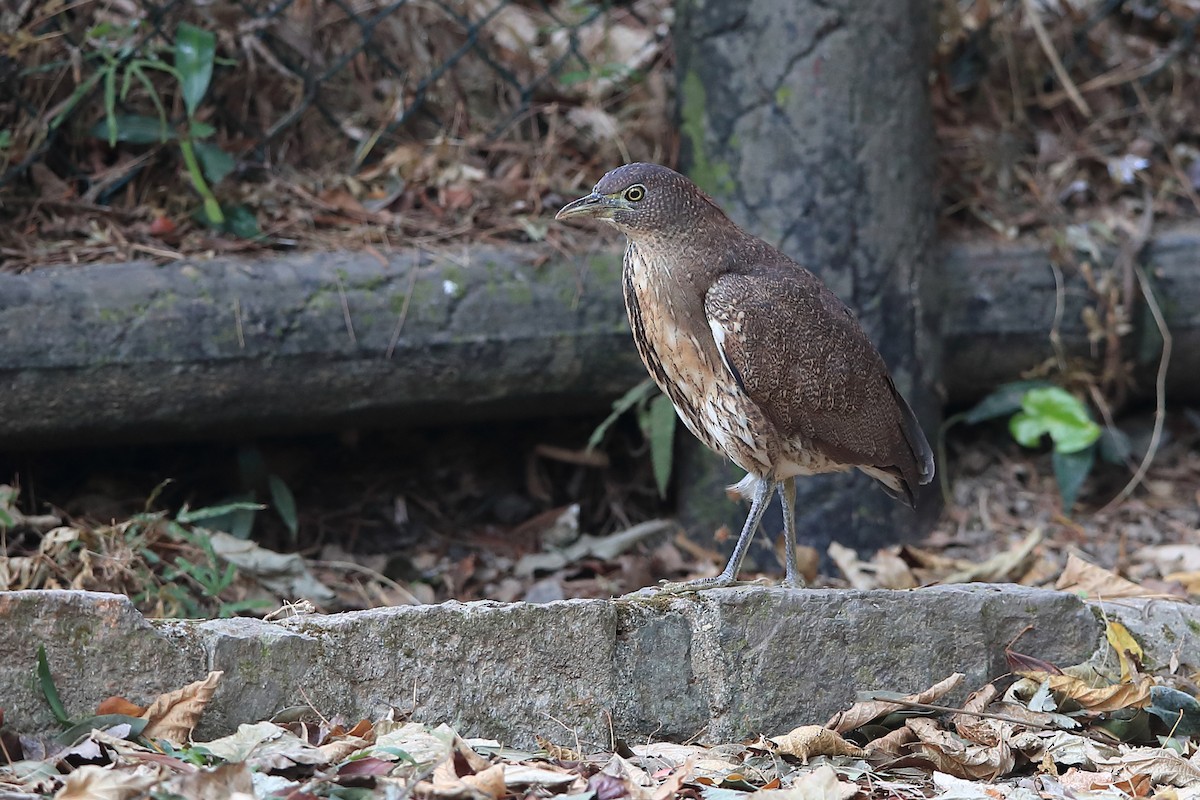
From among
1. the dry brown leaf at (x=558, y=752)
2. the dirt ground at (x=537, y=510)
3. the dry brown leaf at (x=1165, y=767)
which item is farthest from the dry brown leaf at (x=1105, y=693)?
the dry brown leaf at (x=558, y=752)

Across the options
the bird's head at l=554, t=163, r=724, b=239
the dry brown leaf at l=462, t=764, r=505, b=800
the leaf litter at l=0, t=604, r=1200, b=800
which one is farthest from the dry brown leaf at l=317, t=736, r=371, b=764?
the bird's head at l=554, t=163, r=724, b=239

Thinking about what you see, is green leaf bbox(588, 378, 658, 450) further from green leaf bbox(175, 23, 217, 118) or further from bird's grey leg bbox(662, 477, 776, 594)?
green leaf bbox(175, 23, 217, 118)

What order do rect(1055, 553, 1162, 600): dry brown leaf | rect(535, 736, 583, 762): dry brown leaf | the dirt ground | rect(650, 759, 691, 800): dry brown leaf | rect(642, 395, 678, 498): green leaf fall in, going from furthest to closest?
rect(642, 395, 678, 498): green leaf, the dirt ground, rect(1055, 553, 1162, 600): dry brown leaf, rect(535, 736, 583, 762): dry brown leaf, rect(650, 759, 691, 800): dry brown leaf

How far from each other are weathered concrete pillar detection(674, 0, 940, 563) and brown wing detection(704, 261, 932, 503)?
1.06 metres

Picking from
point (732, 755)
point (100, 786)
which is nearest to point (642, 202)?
point (732, 755)

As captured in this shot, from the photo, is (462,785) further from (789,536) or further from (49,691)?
(789,536)

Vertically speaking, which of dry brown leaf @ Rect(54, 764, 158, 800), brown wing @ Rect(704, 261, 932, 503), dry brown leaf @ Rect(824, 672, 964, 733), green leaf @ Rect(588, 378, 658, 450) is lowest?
dry brown leaf @ Rect(824, 672, 964, 733)

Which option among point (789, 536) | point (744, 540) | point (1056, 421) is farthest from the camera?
point (1056, 421)

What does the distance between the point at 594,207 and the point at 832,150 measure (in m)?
1.55

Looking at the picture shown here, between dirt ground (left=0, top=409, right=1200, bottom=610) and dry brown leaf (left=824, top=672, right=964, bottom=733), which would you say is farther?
dirt ground (left=0, top=409, right=1200, bottom=610)

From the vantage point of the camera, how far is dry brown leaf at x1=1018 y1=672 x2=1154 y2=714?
12.1 ft

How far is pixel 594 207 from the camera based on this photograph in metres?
3.99

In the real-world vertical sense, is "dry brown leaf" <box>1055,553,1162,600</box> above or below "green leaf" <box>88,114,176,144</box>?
below

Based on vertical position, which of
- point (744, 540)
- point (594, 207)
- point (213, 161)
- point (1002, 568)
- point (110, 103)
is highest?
point (110, 103)
